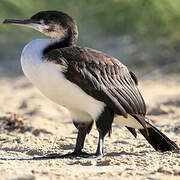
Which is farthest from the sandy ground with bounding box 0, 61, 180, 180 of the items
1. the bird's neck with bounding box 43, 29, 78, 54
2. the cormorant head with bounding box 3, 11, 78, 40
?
the cormorant head with bounding box 3, 11, 78, 40

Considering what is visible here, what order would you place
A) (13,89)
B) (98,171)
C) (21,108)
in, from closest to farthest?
1. (98,171)
2. (21,108)
3. (13,89)

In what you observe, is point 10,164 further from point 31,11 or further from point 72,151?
point 31,11

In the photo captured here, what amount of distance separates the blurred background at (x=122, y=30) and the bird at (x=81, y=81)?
616 cm

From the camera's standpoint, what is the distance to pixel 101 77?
580 cm

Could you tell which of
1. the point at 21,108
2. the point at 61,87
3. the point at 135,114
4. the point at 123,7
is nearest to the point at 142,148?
the point at 135,114

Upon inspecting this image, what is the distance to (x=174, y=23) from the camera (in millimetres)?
12766

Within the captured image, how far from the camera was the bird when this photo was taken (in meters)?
5.55

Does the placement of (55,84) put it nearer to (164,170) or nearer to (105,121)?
(105,121)

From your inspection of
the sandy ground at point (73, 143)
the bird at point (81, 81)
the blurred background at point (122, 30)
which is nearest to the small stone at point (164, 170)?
the sandy ground at point (73, 143)

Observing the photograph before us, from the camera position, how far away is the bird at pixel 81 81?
555 cm

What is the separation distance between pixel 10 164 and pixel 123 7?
8.68m

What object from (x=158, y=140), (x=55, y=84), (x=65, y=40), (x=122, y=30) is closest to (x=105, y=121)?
(x=55, y=84)

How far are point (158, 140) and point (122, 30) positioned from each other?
8.34 m

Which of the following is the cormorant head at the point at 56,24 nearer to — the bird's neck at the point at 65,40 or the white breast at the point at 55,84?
the bird's neck at the point at 65,40
